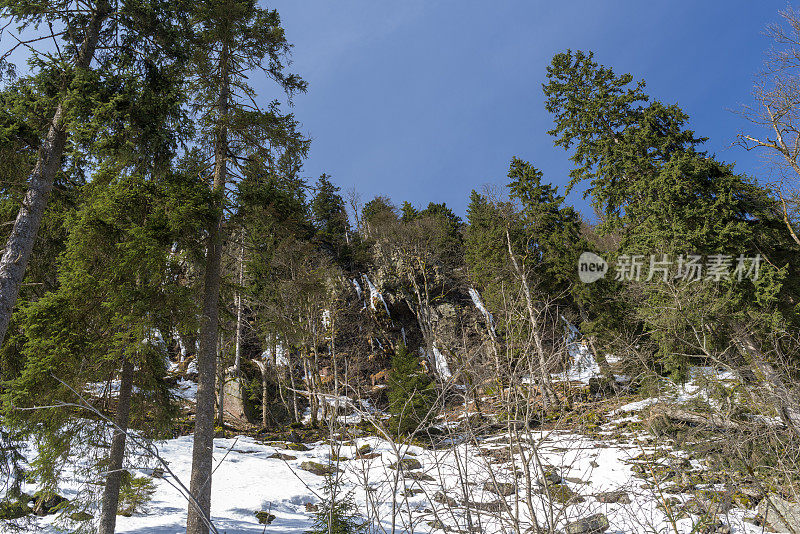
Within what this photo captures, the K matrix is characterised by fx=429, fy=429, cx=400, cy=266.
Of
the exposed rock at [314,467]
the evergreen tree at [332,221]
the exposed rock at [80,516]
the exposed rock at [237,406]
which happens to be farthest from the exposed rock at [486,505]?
the evergreen tree at [332,221]

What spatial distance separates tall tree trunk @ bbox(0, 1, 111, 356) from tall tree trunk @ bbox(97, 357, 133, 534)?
1.97m

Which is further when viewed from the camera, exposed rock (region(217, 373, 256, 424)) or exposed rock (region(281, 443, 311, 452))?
exposed rock (region(217, 373, 256, 424))

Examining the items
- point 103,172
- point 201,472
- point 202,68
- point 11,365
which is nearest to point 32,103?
point 103,172

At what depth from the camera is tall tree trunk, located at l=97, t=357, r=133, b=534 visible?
7039 mm

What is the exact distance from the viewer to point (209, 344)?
26.3ft

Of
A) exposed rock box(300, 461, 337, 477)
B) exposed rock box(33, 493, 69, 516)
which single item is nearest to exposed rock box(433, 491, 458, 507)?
exposed rock box(33, 493, 69, 516)

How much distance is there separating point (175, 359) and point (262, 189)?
17.7 m

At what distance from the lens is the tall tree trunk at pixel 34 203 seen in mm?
6039

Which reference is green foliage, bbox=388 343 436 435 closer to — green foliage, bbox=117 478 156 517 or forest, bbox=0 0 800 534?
forest, bbox=0 0 800 534

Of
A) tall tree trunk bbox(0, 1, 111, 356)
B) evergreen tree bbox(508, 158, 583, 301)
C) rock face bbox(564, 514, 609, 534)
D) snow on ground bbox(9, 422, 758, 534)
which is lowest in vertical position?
snow on ground bbox(9, 422, 758, 534)

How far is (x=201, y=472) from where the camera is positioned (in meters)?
7.26

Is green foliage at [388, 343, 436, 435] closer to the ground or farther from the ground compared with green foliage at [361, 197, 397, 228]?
closer to the ground

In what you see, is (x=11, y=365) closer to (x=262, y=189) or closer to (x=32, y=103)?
(x=32, y=103)

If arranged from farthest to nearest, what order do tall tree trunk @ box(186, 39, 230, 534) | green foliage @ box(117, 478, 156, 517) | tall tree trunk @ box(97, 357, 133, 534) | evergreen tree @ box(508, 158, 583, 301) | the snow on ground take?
evergreen tree @ box(508, 158, 583, 301), green foliage @ box(117, 478, 156, 517), the snow on ground, tall tree trunk @ box(186, 39, 230, 534), tall tree trunk @ box(97, 357, 133, 534)
